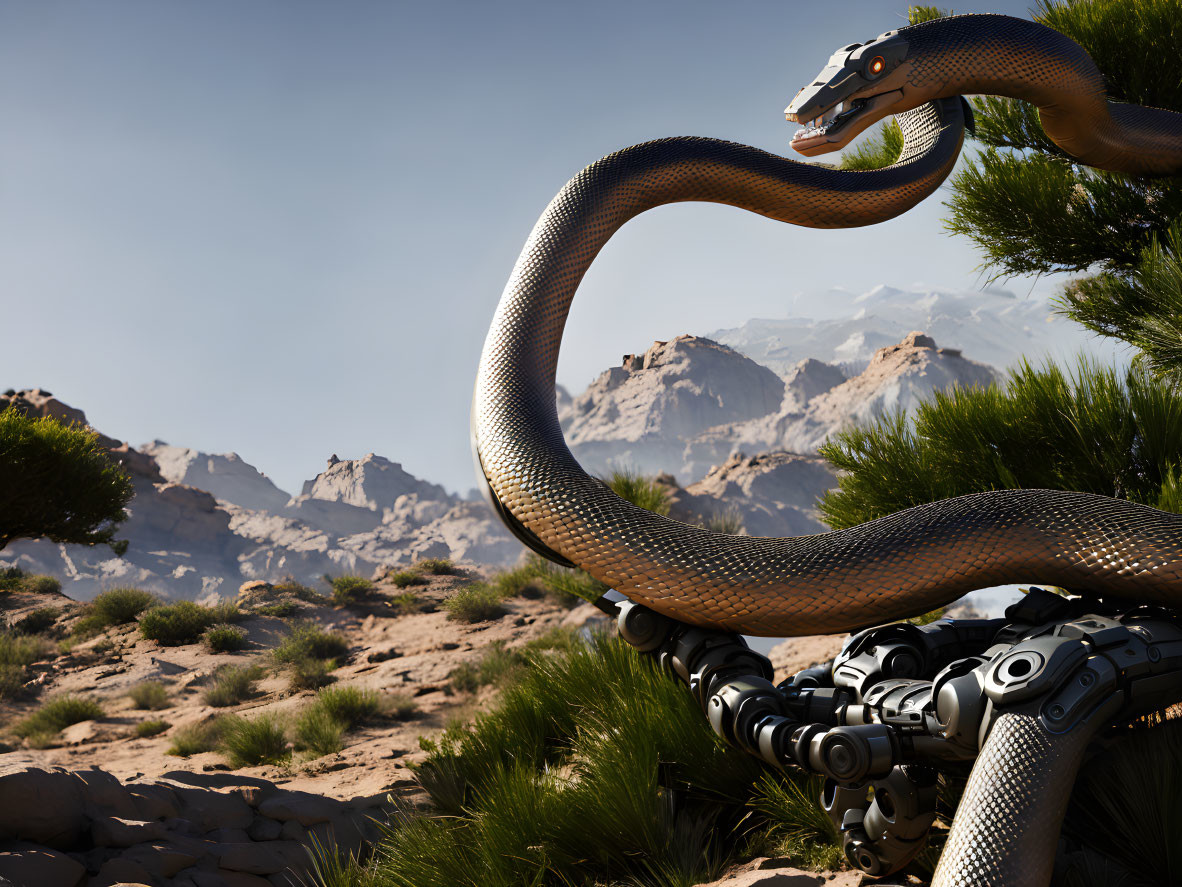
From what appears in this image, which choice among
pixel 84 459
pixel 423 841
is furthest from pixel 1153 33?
pixel 84 459

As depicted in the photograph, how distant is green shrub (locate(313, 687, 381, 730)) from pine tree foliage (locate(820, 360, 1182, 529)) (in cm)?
562

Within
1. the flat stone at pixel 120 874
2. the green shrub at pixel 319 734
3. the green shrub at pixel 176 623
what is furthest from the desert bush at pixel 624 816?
the green shrub at pixel 176 623

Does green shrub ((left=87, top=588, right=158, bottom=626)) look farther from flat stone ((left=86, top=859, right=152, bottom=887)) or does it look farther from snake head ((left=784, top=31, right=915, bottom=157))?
snake head ((left=784, top=31, right=915, bottom=157))

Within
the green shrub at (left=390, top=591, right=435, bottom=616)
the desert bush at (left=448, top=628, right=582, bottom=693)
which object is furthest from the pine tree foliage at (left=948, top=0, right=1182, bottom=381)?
the green shrub at (left=390, top=591, right=435, bottom=616)

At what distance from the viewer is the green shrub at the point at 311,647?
33.9 feet

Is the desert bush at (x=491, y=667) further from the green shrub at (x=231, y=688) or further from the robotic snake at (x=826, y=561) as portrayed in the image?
the robotic snake at (x=826, y=561)

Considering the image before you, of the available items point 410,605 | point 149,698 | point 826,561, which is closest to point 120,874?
point 826,561

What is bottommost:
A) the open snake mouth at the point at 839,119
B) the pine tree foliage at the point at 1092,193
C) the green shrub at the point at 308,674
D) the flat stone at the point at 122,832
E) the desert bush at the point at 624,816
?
the green shrub at the point at 308,674

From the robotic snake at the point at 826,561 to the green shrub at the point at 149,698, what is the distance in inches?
380

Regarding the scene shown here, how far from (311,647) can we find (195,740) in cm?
402

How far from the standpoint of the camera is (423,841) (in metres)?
2.18

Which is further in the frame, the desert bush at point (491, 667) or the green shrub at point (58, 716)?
the desert bush at point (491, 667)

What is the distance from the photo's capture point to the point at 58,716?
316 inches

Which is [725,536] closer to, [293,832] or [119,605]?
[293,832]
